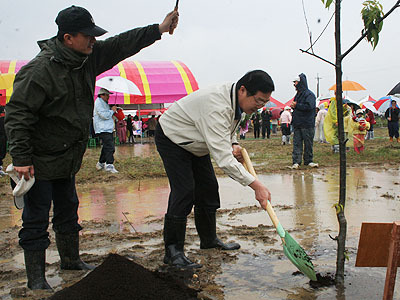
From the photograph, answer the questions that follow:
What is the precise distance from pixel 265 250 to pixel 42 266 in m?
1.80

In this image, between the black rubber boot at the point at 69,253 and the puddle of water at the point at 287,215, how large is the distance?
1.20ft

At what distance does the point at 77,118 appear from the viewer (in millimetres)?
3133

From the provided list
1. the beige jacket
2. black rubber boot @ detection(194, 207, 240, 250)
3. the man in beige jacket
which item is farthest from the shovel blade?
black rubber boot @ detection(194, 207, 240, 250)

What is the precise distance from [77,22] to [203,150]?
4.35ft

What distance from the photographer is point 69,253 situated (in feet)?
11.2

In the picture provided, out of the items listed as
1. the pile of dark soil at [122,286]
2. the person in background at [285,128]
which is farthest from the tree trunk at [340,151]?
the person in background at [285,128]

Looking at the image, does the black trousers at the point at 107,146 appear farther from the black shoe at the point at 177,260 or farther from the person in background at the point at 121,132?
the person in background at the point at 121,132

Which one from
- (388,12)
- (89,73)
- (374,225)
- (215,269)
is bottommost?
(215,269)

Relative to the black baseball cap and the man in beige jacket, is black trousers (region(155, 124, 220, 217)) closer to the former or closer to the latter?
the man in beige jacket

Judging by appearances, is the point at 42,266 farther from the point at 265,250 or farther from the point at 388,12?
the point at 388,12

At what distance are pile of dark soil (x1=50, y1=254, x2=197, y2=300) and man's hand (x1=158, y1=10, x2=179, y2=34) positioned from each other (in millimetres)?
1721

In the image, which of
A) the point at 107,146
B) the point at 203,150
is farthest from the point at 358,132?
the point at 203,150

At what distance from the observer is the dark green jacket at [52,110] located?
9.43 ft

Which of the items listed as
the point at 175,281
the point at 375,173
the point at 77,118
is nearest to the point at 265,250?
the point at 175,281
